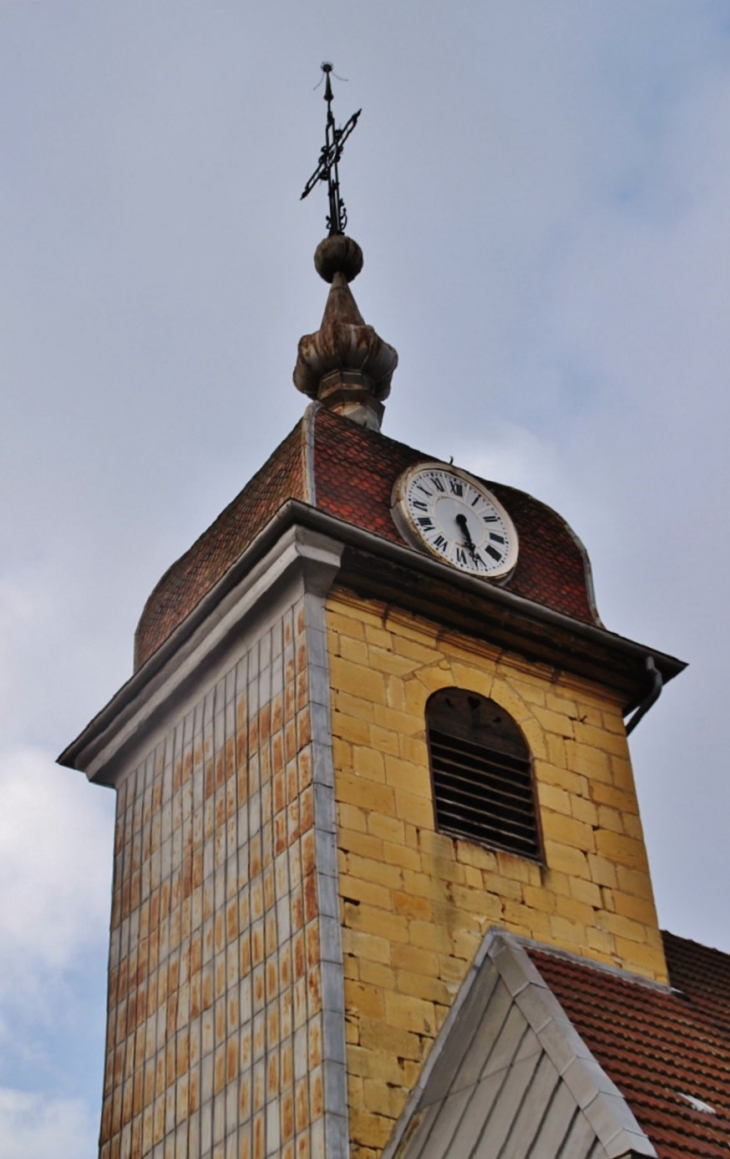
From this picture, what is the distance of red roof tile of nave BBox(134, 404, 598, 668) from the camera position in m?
16.7

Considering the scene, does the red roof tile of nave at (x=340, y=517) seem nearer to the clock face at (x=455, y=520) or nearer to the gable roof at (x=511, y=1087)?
the clock face at (x=455, y=520)

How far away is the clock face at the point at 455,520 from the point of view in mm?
16797

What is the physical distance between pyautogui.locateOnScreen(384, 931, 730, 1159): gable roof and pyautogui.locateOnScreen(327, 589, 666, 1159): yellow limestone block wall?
0.25m

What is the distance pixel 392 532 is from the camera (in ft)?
54.5

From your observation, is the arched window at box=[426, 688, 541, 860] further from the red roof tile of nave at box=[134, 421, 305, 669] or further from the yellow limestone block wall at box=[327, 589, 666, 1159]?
the red roof tile of nave at box=[134, 421, 305, 669]

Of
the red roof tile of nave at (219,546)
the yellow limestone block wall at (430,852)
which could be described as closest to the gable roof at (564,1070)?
the yellow limestone block wall at (430,852)

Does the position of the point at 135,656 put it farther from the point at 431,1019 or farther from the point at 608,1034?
the point at 608,1034

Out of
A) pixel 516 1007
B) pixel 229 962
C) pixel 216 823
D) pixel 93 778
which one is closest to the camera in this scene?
pixel 516 1007

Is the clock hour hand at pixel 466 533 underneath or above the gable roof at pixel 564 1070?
above

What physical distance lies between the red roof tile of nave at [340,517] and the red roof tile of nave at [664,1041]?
379 centimetres

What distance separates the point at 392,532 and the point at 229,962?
4.27m

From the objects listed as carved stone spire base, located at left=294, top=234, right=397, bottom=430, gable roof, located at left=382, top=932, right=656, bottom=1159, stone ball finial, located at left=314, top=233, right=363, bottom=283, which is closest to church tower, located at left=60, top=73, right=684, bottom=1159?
gable roof, located at left=382, top=932, right=656, bottom=1159

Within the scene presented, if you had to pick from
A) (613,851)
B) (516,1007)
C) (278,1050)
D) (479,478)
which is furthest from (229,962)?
(479,478)

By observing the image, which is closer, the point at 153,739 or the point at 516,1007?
the point at 516,1007
